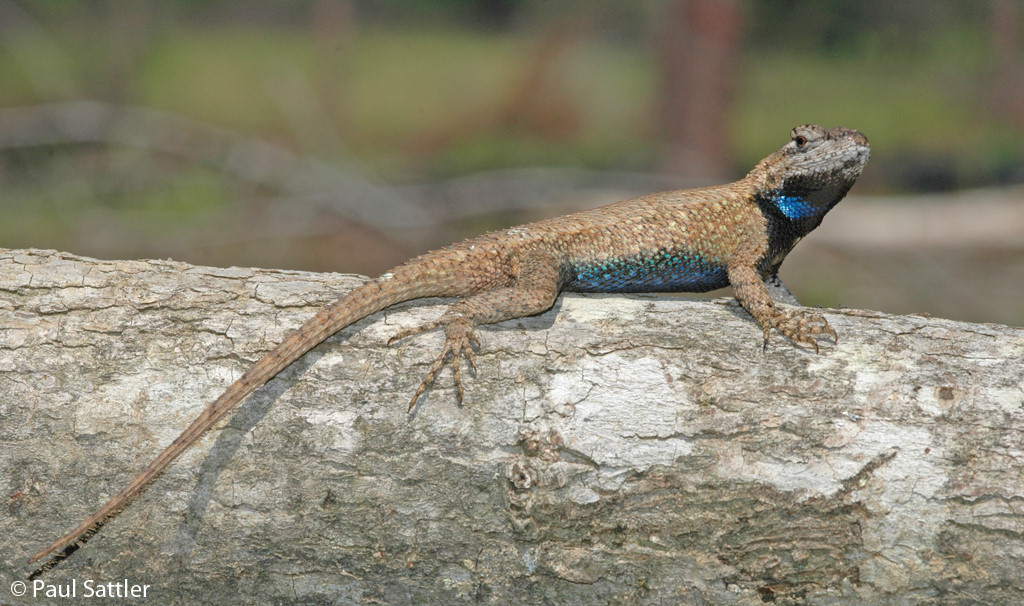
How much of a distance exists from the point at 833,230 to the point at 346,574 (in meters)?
11.0

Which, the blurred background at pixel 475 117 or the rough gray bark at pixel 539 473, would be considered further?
the blurred background at pixel 475 117

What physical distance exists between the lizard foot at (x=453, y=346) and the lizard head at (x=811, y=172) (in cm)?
234

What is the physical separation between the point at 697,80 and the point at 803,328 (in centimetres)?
985

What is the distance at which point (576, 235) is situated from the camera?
15.7 feet

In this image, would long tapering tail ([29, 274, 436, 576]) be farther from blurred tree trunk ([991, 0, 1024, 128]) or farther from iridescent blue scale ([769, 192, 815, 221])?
blurred tree trunk ([991, 0, 1024, 128])

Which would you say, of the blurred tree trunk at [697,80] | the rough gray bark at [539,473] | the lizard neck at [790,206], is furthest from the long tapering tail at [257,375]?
the blurred tree trunk at [697,80]

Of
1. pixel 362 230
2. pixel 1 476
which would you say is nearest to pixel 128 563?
pixel 1 476

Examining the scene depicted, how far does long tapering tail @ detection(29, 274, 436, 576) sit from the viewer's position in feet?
10.4

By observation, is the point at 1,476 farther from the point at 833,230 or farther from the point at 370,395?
the point at 833,230

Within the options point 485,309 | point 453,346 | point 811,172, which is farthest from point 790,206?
point 453,346

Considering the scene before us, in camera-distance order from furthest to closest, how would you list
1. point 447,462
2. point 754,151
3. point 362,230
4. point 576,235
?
point 754,151, point 362,230, point 576,235, point 447,462

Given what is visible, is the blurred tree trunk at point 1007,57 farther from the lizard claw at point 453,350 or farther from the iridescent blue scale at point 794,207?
the lizard claw at point 453,350

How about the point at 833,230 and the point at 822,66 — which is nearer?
the point at 833,230

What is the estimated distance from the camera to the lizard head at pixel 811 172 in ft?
15.5
